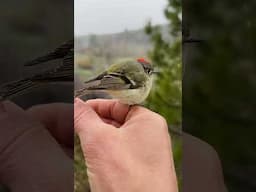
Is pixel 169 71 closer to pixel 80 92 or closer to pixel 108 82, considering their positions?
pixel 108 82

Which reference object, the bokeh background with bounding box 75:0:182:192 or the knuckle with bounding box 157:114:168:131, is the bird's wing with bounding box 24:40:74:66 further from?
the knuckle with bounding box 157:114:168:131

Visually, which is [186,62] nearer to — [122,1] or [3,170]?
[122,1]

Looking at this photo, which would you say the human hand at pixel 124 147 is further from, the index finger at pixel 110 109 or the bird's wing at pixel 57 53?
Answer: the bird's wing at pixel 57 53

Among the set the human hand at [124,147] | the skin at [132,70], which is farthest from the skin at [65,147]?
the skin at [132,70]

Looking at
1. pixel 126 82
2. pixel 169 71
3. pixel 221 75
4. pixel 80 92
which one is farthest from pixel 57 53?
pixel 221 75

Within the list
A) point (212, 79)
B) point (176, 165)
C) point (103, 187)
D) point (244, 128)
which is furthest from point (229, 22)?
point (103, 187)

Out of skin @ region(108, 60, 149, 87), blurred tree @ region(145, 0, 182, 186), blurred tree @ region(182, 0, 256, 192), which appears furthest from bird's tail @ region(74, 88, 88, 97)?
blurred tree @ region(182, 0, 256, 192)
